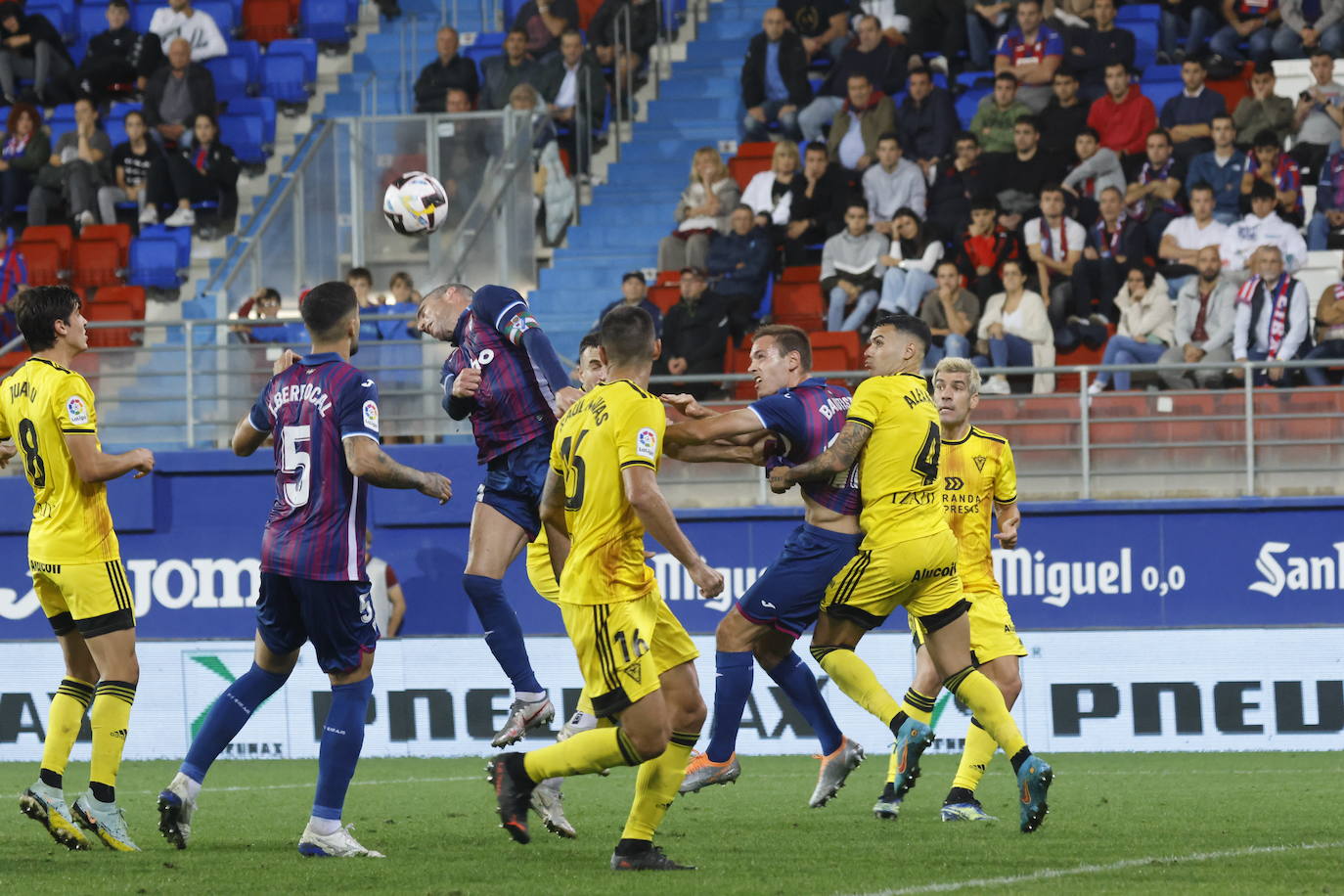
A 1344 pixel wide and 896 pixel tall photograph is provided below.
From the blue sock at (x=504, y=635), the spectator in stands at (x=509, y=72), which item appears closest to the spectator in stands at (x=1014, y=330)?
the spectator in stands at (x=509, y=72)

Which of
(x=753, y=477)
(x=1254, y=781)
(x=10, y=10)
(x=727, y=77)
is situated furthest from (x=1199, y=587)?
(x=10, y=10)

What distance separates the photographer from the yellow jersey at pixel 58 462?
7.90 metres

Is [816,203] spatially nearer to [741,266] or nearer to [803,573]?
[741,266]

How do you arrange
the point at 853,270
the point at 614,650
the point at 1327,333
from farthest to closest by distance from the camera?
the point at 853,270 → the point at 1327,333 → the point at 614,650

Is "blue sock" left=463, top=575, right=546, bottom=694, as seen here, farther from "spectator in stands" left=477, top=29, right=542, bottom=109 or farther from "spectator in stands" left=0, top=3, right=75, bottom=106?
"spectator in stands" left=0, top=3, right=75, bottom=106

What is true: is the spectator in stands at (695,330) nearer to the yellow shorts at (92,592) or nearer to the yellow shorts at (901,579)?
the yellow shorts at (901,579)

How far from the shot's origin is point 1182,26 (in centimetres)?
1922

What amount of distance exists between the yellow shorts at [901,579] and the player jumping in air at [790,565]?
0.29 ft

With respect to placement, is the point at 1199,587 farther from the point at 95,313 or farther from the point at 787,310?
the point at 95,313

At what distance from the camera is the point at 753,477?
16516 millimetres

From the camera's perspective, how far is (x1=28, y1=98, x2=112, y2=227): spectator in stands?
20.4 m

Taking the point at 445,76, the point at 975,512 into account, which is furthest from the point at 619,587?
the point at 445,76

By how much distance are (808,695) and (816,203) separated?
9846 millimetres

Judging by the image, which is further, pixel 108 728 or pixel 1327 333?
pixel 1327 333
